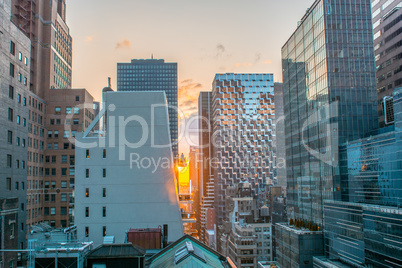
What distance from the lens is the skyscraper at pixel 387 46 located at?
88.0m

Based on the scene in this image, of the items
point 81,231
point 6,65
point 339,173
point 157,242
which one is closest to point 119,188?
point 81,231

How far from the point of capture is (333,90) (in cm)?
7356

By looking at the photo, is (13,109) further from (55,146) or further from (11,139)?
(55,146)

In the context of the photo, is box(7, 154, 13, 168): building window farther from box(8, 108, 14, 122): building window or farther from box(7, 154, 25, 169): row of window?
box(8, 108, 14, 122): building window

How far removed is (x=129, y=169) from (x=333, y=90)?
4569 cm

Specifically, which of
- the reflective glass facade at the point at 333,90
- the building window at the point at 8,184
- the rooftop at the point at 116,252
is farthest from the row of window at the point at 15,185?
the reflective glass facade at the point at 333,90

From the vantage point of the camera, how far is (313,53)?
267 feet

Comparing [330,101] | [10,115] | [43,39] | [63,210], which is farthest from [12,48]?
[330,101]

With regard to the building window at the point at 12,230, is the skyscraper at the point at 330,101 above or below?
above

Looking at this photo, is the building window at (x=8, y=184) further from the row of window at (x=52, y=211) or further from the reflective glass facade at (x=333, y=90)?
the reflective glass facade at (x=333, y=90)

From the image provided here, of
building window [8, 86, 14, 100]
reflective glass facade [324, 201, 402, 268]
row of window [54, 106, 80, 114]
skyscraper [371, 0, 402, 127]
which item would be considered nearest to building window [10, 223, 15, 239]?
building window [8, 86, 14, 100]

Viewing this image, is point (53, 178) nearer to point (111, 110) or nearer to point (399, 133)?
point (111, 110)

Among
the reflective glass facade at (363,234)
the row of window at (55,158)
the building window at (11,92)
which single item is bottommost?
the reflective glass facade at (363,234)

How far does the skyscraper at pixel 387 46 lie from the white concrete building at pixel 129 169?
59517 millimetres
